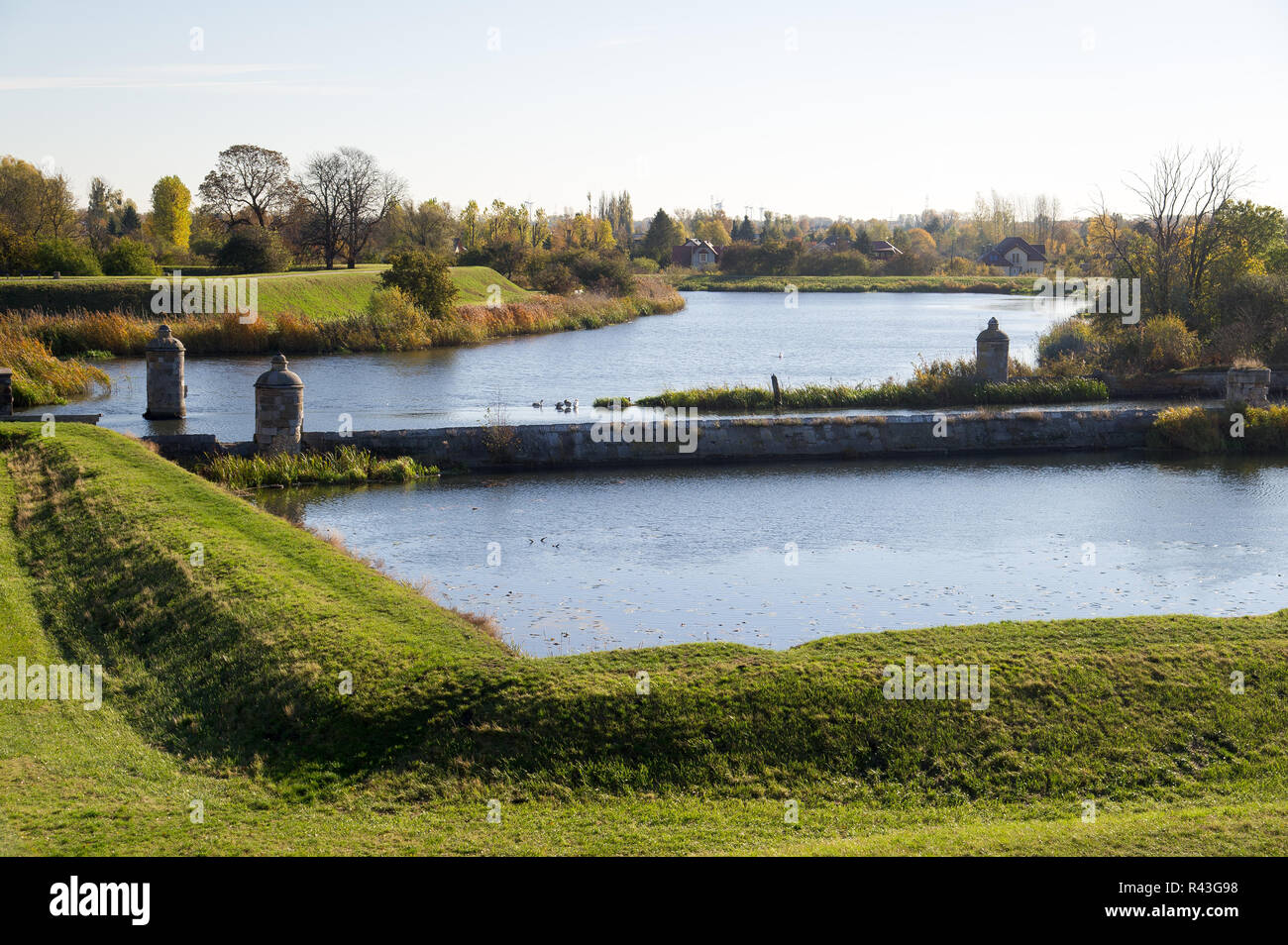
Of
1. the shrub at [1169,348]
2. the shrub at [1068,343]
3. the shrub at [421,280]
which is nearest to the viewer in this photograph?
the shrub at [1169,348]

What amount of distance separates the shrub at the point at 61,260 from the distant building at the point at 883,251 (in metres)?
87.9

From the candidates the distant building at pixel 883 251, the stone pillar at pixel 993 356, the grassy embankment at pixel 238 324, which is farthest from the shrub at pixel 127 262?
the distant building at pixel 883 251

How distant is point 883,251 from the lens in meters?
126

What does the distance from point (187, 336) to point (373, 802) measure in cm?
3690

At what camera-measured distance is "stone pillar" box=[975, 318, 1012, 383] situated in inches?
1123

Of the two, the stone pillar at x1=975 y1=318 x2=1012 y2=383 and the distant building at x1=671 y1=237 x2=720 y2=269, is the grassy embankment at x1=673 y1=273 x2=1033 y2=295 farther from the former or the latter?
the stone pillar at x1=975 y1=318 x2=1012 y2=383

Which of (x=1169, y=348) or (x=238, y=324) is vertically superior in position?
(x=238, y=324)

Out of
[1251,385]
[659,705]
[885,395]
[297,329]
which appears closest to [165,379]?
[885,395]

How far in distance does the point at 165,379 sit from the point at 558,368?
16496 mm

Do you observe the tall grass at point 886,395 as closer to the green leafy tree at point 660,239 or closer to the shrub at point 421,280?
the shrub at point 421,280

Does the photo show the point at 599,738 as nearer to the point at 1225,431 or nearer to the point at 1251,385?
the point at 1225,431

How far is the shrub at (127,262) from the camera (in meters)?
53.1

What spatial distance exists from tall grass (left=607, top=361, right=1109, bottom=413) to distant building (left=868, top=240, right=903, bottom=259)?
316 feet
